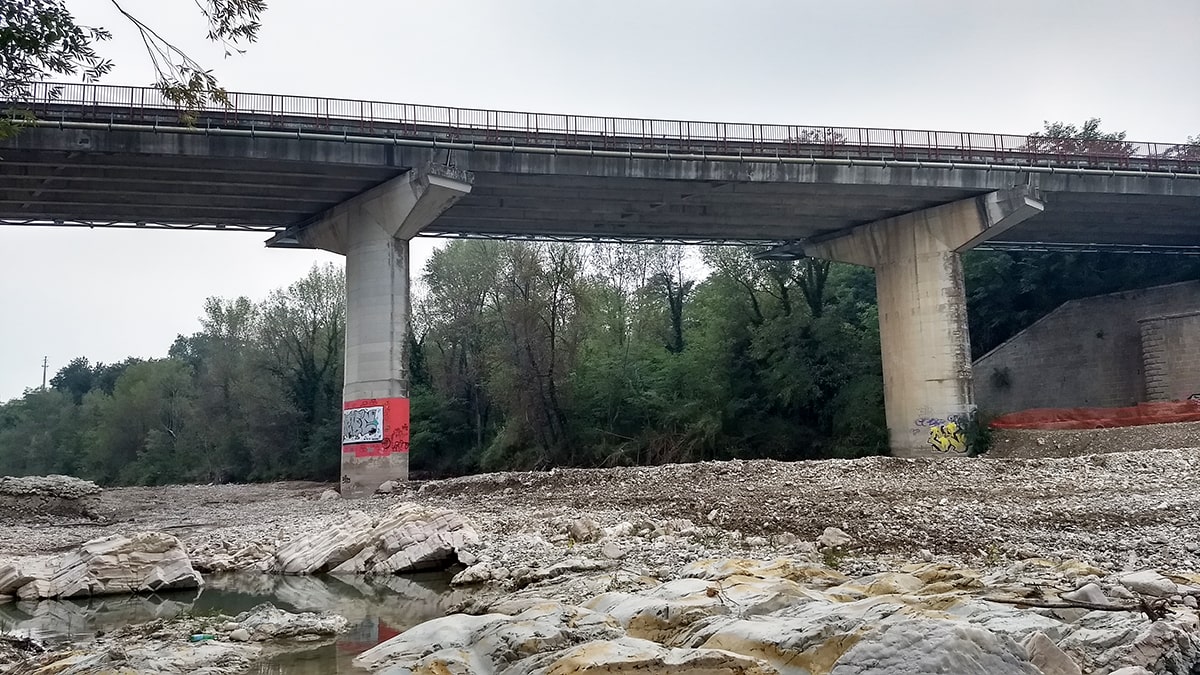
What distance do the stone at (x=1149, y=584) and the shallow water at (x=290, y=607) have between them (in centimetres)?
705

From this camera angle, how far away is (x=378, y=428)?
1179 inches

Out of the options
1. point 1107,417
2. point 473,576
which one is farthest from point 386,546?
point 1107,417

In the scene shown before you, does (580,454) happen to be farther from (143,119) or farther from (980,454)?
(143,119)

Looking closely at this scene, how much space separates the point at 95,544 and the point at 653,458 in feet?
93.1

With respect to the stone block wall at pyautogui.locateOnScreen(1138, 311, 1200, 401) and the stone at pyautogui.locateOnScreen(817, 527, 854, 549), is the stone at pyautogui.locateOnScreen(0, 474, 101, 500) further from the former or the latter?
the stone block wall at pyautogui.locateOnScreen(1138, 311, 1200, 401)

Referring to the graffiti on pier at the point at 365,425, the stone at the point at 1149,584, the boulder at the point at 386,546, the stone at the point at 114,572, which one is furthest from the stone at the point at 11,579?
the graffiti on pier at the point at 365,425

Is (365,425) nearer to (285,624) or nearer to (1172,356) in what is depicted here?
(285,624)

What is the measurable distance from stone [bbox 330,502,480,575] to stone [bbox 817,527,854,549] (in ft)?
19.9

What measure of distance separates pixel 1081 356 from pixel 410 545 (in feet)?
Answer: 138

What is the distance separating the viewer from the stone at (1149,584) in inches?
278

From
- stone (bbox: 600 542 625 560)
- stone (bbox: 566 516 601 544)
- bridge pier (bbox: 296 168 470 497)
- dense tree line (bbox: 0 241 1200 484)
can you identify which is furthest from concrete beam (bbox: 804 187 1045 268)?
stone (bbox: 600 542 625 560)

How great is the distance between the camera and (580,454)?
4231 centimetres

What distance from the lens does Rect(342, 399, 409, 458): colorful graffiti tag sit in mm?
29953

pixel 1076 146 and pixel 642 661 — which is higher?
pixel 1076 146
